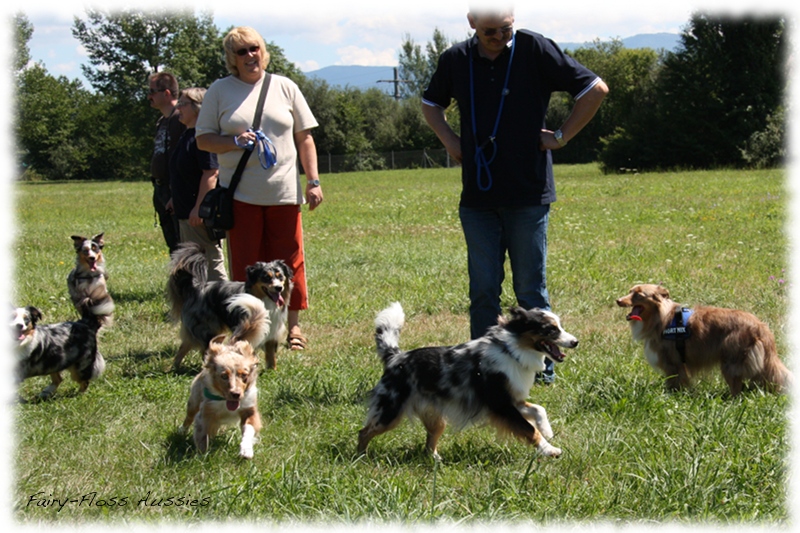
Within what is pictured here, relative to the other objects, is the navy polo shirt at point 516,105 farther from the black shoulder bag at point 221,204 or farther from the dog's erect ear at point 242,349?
the black shoulder bag at point 221,204

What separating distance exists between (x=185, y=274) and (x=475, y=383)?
3.28 m

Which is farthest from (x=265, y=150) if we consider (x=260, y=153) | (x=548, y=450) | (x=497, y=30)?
(x=548, y=450)

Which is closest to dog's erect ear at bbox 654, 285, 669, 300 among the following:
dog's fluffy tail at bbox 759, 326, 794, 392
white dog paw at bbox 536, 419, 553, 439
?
dog's fluffy tail at bbox 759, 326, 794, 392

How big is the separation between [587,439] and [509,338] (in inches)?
28.1

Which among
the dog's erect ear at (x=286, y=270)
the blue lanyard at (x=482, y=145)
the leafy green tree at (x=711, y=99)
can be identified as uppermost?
the leafy green tree at (x=711, y=99)

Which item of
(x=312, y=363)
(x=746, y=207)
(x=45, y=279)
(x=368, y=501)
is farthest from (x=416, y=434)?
(x=746, y=207)

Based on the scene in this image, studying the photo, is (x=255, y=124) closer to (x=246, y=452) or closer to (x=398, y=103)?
(x=246, y=452)

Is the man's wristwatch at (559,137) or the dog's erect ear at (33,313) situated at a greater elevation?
the man's wristwatch at (559,137)

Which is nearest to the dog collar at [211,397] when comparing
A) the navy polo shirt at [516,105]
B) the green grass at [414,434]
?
the green grass at [414,434]

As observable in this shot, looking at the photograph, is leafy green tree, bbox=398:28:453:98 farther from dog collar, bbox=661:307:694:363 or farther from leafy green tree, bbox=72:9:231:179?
dog collar, bbox=661:307:694:363

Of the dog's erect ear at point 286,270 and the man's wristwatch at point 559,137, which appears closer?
the man's wristwatch at point 559,137

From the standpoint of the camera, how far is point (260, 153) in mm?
6227

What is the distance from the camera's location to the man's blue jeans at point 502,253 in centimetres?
514

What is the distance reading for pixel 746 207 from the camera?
49.8 feet
